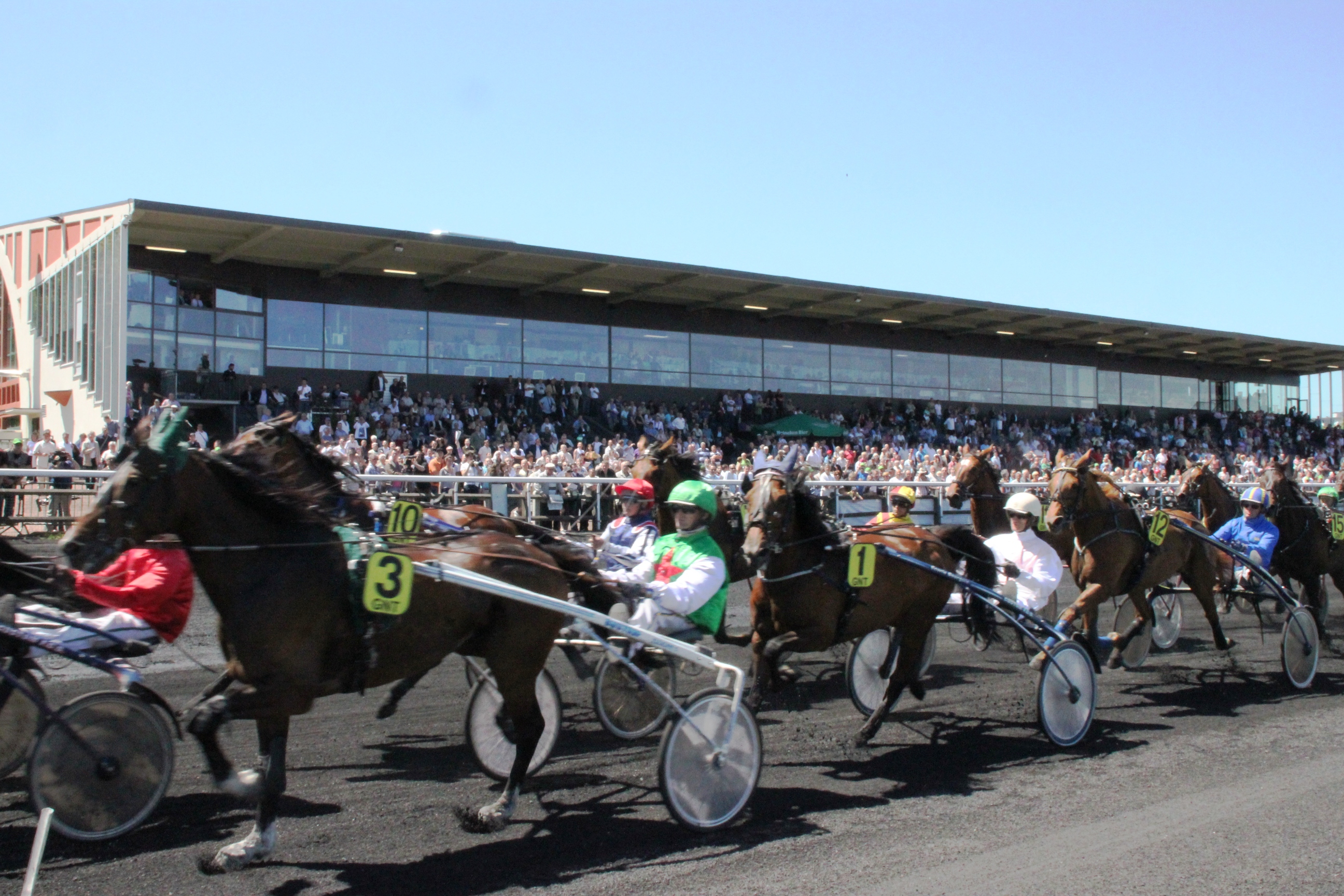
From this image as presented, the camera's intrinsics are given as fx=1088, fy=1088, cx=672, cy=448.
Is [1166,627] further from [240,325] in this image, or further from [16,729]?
[240,325]

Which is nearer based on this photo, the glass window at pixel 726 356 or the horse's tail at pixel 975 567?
the horse's tail at pixel 975 567

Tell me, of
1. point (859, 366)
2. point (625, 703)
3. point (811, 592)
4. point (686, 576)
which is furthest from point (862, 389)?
point (686, 576)

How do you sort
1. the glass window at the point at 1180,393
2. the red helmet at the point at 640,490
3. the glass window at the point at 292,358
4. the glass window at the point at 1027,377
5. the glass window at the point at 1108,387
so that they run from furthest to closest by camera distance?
Answer: the glass window at the point at 1180,393
the glass window at the point at 1108,387
the glass window at the point at 1027,377
the glass window at the point at 292,358
the red helmet at the point at 640,490

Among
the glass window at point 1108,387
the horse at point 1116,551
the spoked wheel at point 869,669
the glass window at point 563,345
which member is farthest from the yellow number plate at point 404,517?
the glass window at point 1108,387

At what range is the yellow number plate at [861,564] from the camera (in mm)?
6285

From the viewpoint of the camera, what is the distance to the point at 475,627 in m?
4.97

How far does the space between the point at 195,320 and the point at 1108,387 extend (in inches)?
1169

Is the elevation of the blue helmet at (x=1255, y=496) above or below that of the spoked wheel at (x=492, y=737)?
above

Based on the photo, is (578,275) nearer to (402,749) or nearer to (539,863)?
(402,749)

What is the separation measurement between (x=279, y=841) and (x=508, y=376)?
21.1 metres

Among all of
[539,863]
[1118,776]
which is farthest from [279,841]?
[1118,776]

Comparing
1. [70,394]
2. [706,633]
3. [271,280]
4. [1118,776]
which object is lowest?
[1118,776]

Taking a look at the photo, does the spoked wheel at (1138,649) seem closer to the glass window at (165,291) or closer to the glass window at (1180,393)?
the glass window at (165,291)

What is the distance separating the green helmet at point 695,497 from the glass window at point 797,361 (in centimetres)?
2390
